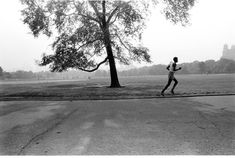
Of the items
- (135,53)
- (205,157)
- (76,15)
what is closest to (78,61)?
(76,15)

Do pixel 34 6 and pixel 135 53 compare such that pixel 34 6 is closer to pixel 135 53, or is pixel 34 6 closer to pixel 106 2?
pixel 106 2

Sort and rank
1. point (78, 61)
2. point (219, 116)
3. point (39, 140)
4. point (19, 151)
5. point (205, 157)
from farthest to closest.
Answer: point (78, 61)
point (219, 116)
point (39, 140)
point (19, 151)
point (205, 157)

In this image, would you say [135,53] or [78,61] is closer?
[78,61]

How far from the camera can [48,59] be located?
15.7 meters

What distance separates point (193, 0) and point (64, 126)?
52.5ft

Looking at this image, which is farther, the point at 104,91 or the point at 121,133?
the point at 104,91

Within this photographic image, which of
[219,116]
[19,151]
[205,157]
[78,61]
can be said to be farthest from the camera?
[78,61]

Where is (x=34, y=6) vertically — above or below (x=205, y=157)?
above

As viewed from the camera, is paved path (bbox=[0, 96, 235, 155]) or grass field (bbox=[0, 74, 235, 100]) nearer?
paved path (bbox=[0, 96, 235, 155])

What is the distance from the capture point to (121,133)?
12.1 ft

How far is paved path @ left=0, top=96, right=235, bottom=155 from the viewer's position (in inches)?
115

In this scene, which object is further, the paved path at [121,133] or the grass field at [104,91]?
the grass field at [104,91]

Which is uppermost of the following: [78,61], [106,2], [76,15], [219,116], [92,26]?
[106,2]

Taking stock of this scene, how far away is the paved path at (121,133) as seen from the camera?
2.91 metres
